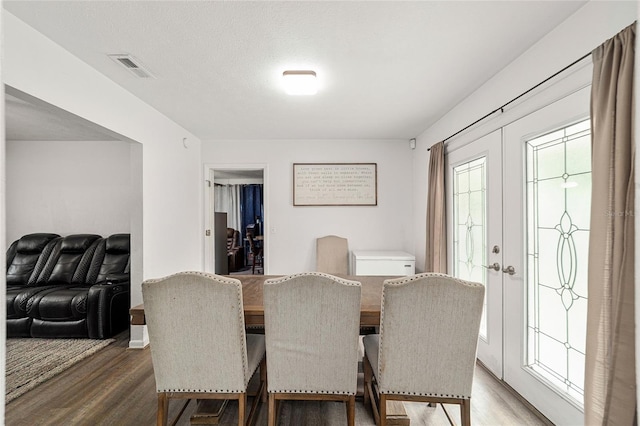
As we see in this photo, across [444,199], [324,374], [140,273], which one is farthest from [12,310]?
[444,199]

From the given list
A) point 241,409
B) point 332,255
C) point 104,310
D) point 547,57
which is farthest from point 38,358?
point 547,57

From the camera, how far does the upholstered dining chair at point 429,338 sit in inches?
55.4

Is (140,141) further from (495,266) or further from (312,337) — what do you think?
(495,266)

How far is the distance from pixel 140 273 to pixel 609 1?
12.5 feet

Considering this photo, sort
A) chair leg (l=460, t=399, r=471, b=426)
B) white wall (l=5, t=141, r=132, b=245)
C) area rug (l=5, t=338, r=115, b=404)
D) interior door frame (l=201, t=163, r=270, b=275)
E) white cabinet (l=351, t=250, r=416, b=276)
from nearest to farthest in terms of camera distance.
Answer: chair leg (l=460, t=399, r=471, b=426), area rug (l=5, t=338, r=115, b=404), white cabinet (l=351, t=250, r=416, b=276), white wall (l=5, t=141, r=132, b=245), interior door frame (l=201, t=163, r=270, b=275)

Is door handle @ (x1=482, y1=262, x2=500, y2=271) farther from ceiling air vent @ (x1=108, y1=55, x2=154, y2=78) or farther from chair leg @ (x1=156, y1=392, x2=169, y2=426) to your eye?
ceiling air vent @ (x1=108, y1=55, x2=154, y2=78)

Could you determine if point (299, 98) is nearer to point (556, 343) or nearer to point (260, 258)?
point (556, 343)

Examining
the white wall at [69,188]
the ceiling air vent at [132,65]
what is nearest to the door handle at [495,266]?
the ceiling air vent at [132,65]

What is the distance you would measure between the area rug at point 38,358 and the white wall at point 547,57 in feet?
13.3

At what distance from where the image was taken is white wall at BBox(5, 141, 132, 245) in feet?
12.9

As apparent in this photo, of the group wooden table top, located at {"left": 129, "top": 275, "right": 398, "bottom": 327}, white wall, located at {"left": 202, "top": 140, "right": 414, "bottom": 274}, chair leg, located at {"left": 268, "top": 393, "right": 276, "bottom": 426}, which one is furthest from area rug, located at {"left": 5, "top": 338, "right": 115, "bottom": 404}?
white wall, located at {"left": 202, "top": 140, "right": 414, "bottom": 274}

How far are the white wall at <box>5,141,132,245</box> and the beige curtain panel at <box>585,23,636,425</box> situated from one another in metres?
4.72

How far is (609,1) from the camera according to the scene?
1375 millimetres

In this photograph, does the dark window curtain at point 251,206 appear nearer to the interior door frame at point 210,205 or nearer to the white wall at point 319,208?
the interior door frame at point 210,205
